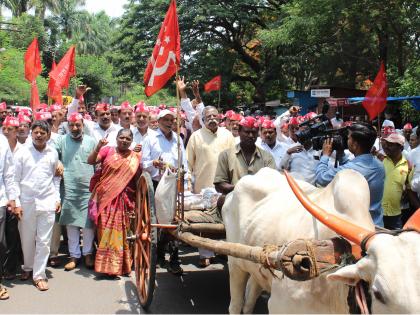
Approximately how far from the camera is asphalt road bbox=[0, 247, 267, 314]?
4.84 meters

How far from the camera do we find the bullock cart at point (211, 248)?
94.6 inches

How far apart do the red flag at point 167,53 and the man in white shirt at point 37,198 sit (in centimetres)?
→ 143

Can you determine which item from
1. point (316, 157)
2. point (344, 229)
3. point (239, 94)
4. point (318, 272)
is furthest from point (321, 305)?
point (239, 94)

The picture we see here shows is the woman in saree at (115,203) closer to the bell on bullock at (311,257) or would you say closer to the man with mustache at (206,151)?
the man with mustache at (206,151)

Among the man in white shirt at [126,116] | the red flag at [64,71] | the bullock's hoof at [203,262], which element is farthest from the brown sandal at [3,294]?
the red flag at [64,71]

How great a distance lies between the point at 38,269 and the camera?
18.0 ft

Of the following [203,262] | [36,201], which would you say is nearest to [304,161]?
[203,262]

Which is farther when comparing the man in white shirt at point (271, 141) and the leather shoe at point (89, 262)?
the man in white shirt at point (271, 141)

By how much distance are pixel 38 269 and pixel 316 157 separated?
3270 millimetres

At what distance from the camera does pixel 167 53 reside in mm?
5152

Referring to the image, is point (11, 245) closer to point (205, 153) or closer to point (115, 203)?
point (115, 203)

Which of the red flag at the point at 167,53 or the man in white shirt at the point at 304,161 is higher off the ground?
the red flag at the point at 167,53

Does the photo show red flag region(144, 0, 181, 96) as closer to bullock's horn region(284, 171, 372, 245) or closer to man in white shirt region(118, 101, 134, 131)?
man in white shirt region(118, 101, 134, 131)

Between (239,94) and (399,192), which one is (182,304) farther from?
(239,94)
